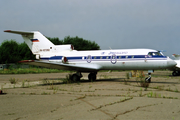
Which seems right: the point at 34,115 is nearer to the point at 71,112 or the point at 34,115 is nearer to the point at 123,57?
the point at 71,112

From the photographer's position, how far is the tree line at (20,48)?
176ft

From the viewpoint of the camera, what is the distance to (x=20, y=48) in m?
60.7

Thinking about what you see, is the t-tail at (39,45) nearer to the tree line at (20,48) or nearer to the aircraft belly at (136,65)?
the aircraft belly at (136,65)

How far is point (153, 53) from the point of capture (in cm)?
1481

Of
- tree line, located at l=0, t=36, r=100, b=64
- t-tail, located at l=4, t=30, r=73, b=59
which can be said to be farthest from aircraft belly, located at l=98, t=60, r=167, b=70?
tree line, located at l=0, t=36, r=100, b=64

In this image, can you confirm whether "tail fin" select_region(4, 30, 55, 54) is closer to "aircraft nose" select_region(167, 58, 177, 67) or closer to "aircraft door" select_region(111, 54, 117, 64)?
"aircraft door" select_region(111, 54, 117, 64)

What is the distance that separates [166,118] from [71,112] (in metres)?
2.51

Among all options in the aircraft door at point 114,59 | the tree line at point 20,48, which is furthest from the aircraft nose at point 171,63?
the tree line at point 20,48

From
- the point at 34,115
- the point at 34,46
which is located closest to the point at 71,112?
the point at 34,115

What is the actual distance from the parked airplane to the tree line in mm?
37150

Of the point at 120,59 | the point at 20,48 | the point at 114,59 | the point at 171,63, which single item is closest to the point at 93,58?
the point at 114,59

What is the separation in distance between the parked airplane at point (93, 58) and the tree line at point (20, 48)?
122 feet

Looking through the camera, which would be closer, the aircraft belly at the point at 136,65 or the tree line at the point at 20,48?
the aircraft belly at the point at 136,65

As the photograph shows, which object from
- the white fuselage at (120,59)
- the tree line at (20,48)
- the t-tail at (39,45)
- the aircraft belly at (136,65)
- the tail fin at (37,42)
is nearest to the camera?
the aircraft belly at (136,65)
